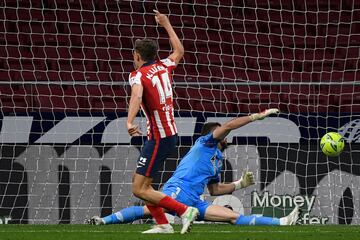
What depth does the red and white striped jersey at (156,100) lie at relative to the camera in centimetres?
877

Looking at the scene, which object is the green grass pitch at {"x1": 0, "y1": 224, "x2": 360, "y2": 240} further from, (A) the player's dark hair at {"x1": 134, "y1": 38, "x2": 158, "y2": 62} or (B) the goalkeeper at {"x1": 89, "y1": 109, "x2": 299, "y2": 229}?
(A) the player's dark hair at {"x1": 134, "y1": 38, "x2": 158, "y2": 62}

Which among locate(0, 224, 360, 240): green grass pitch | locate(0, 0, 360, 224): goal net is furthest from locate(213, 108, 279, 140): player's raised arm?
locate(0, 0, 360, 224): goal net

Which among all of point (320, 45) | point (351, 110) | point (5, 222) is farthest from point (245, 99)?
point (5, 222)

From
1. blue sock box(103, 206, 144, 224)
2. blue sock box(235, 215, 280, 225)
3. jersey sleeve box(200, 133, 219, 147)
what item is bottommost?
blue sock box(235, 215, 280, 225)

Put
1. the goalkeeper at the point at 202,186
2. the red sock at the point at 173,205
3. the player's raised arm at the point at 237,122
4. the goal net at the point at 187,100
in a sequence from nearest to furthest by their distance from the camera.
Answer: the red sock at the point at 173,205 < the player's raised arm at the point at 237,122 < the goalkeeper at the point at 202,186 < the goal net at the point at 187,100

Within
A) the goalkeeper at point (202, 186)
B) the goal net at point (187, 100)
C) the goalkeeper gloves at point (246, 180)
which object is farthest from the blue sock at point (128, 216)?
the goal net at point (187, 100)

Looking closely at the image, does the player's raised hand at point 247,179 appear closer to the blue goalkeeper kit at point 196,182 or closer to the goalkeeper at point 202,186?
the goalkeeper at point 202,186

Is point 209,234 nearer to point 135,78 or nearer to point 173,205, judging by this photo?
point 173,205

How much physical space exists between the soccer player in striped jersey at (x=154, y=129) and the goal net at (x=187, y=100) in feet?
12.0

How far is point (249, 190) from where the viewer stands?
12406 mm

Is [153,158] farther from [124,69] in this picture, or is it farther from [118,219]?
Answer: [124,69]

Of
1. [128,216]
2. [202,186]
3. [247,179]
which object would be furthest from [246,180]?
[128,216]

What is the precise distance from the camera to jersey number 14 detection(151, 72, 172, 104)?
28.9 ft

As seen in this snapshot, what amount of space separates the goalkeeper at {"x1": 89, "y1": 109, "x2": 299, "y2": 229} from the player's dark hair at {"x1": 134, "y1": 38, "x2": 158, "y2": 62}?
172 cm
